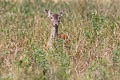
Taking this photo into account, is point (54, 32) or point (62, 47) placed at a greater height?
point (54, 32)

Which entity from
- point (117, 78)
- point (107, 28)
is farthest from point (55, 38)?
point (117, 78)

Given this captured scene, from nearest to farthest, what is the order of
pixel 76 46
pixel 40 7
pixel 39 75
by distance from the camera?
pixel 39 75, pixel 76 46, pixel 40 7

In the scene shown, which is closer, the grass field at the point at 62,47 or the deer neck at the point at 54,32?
the grass field at the point at 62,47

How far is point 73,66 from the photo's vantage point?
20.5 feet

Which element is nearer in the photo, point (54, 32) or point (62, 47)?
point (62, 47)

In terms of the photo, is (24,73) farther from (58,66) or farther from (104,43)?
(104,43)

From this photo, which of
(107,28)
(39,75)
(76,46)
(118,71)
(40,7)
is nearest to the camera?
(39,75)

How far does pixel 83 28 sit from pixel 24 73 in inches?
99.7

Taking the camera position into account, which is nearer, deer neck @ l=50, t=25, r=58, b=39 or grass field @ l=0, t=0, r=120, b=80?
grass field @ l=0, t=0, r=120, b=80

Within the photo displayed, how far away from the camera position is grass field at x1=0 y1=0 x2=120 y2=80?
5766 millimetres

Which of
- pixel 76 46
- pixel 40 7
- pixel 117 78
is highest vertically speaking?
pixel 40 7

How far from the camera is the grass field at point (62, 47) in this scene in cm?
577

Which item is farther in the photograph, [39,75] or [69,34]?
[69,34]

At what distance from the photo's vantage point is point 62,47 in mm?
6848
